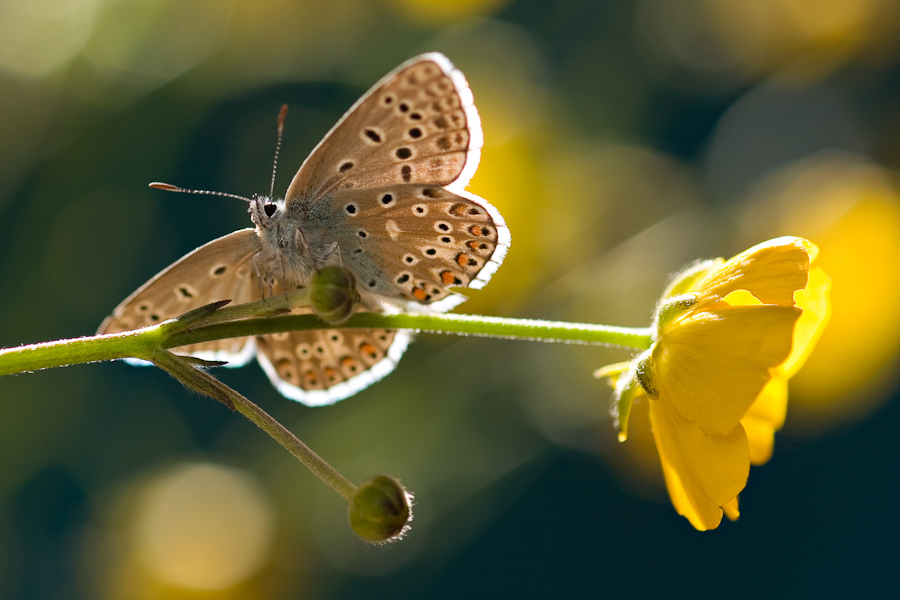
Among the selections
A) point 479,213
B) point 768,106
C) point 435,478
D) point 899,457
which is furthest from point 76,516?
point 899,457

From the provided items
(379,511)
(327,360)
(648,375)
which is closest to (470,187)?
(327,360)

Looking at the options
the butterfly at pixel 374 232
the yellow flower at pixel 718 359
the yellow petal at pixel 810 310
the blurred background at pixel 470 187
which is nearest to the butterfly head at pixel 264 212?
the butterfly at pixel 374 232

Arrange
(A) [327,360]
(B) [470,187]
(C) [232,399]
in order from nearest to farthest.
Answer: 1. (C) [232,399]
2. (A) [327,360]
3. (B) [470,187]

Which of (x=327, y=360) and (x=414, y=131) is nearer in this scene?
(x=414, y=131)

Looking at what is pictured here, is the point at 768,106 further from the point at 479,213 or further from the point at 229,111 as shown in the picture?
the point at 479,213

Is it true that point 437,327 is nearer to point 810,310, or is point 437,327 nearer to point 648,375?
point 648,375

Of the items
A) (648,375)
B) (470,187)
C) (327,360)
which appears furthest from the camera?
(470,187)

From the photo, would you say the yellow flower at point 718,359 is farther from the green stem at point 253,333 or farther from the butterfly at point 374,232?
the butterfly at point 374,232
